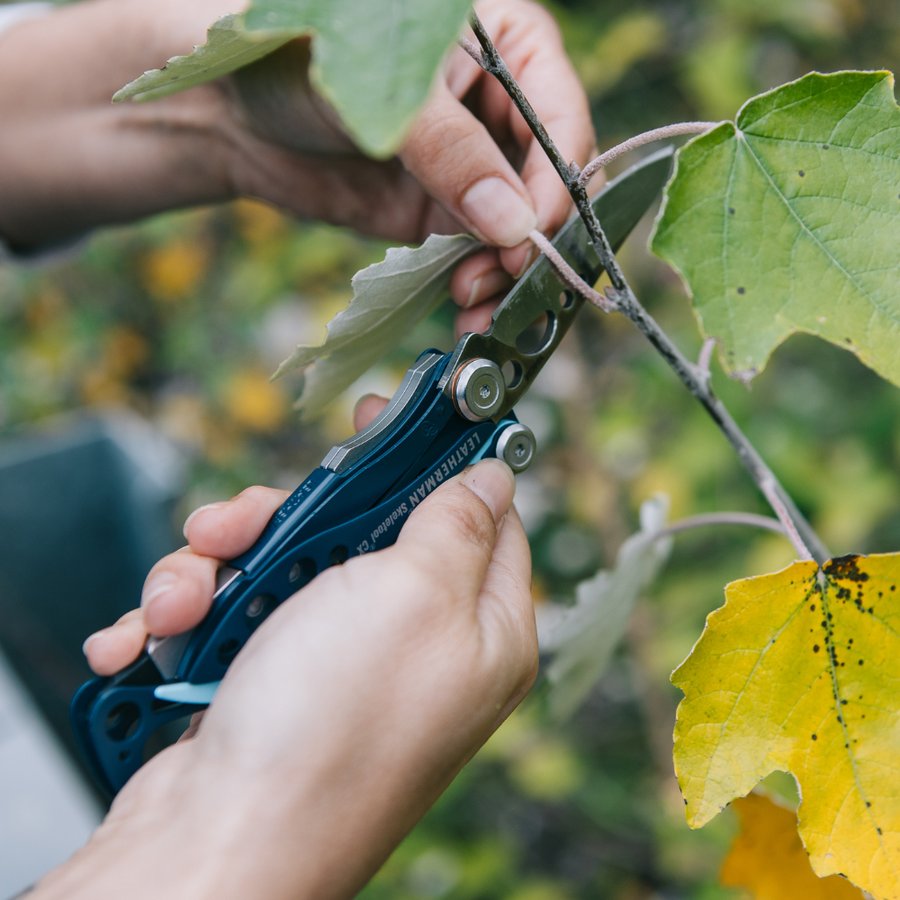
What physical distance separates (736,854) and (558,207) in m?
0.66

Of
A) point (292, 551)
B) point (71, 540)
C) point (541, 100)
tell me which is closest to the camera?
point (292, 551)

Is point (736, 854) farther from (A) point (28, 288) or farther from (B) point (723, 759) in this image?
(A) point (28, 288)

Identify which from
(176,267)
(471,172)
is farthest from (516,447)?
(176,267)

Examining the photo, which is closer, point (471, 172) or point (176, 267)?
point (471, 172)

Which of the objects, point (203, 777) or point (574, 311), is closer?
point (203, 777)

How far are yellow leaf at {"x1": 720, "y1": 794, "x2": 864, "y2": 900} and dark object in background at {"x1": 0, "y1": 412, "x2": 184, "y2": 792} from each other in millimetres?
1721

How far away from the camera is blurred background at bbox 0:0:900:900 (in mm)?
1656

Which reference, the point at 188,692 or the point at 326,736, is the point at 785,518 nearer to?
the point at 326,736

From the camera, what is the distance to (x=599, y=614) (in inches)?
32.2

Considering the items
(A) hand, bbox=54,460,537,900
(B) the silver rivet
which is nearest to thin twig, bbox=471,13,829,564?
(A) hand, bbox=54,460,537,900

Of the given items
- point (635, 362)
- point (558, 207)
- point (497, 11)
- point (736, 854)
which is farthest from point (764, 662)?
point (635, 362)

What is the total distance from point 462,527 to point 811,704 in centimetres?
30

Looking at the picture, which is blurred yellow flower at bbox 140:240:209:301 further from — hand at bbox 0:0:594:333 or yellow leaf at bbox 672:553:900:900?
yellow leaf at bbox 672:553:900:900

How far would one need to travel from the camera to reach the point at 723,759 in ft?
1.81
